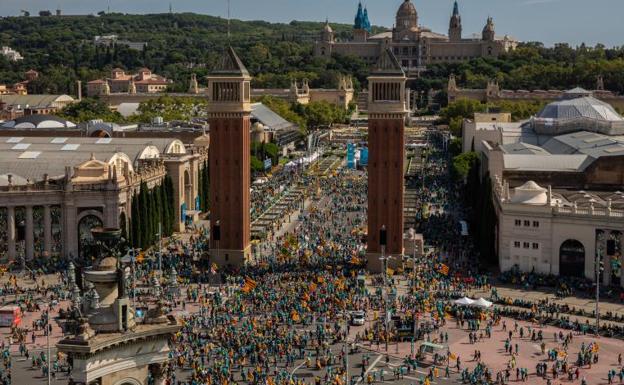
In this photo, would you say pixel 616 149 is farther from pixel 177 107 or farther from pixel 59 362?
pixel 177 107

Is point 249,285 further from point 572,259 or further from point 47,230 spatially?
point 572,259

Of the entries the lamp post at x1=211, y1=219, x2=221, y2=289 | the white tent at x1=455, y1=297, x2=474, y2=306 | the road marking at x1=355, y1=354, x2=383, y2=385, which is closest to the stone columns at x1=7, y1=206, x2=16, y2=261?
the lamp post at x1=211, y1=219, x2=221, y2=289

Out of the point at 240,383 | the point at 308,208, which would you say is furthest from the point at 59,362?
the point at 308,208

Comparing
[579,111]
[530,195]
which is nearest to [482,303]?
[530,195]

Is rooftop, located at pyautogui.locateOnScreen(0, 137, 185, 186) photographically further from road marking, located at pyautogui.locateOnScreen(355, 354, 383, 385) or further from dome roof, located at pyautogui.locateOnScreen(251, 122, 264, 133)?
dome roof, located at pyautogui.locateOnScreen(251, 122, 264, 133)

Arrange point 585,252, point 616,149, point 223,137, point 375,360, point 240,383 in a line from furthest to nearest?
point 616,149, point 223,137, point 585,252, point 375,360, point 240,383

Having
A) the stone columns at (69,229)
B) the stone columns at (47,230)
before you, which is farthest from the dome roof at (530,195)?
the stone columns at (47,230)

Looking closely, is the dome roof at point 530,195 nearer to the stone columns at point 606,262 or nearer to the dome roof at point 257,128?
the stone columns at point 606,262
